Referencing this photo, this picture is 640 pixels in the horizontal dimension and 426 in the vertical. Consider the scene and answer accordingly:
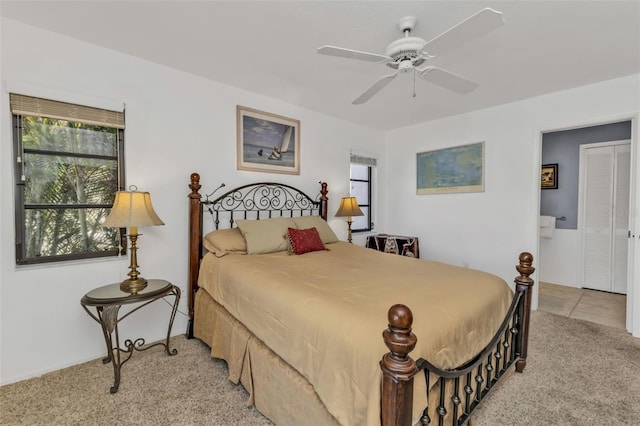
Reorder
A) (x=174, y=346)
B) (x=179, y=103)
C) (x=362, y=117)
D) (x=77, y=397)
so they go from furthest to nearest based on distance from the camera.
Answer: (x=362, y=117), (x=179, y=103), (x=174, y=346), (x=77, y=397)

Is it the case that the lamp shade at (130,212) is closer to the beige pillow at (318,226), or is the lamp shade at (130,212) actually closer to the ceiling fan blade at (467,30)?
the beige pillow at (318,226)

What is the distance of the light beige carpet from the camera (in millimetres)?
1713

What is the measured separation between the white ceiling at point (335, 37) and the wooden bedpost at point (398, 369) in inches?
73.3

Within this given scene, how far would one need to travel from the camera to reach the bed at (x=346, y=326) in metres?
1.15

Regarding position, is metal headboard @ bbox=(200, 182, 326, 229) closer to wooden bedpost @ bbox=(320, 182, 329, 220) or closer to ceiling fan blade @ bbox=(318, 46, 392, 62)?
wooden bedpost @ bbox=(320, 182, 329, 220)

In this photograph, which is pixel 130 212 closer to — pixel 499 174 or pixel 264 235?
pixel 264 235

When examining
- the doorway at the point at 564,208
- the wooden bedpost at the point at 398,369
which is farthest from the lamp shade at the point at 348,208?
the doorway at the point at 564,208

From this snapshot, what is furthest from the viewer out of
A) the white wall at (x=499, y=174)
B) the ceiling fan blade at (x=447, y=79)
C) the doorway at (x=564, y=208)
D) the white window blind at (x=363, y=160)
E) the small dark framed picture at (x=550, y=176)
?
the small dark framed picture at (x=550, y=176)

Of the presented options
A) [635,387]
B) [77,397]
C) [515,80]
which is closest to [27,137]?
[77,397]

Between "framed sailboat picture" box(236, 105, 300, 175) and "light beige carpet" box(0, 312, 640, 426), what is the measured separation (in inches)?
78.9

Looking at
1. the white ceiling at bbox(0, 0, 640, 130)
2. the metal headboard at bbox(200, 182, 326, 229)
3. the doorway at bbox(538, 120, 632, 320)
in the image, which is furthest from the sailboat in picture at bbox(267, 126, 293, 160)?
the doorway at bbox(538, 120, 632, 320)

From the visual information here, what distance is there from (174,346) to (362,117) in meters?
3.59

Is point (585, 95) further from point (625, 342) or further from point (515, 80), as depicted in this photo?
point (625, 342)

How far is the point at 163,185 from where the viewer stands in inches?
105
